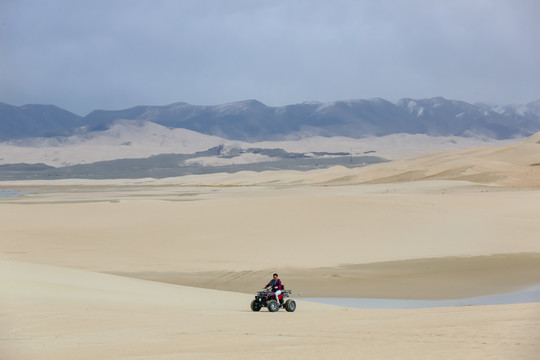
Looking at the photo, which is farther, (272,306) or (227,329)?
(272,306)

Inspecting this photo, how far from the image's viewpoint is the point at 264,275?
2347cm

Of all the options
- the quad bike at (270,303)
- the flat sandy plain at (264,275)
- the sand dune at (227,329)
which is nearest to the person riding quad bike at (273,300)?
the quad bike at (270,303)

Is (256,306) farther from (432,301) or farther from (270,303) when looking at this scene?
(432,301)

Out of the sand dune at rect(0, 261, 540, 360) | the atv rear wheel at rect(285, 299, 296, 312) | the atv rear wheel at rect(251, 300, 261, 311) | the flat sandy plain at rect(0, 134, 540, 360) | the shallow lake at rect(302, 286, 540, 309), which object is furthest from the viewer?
the shallow lake at rect(302, 286, 540, 309)

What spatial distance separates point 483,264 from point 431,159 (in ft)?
263

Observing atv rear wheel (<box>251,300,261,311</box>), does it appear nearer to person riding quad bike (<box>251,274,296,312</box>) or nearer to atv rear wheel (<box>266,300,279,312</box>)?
person riding quad bike (<box>251,274,296,312</box>)

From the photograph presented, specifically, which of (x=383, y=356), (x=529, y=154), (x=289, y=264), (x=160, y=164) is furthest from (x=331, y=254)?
(x=160, y=164)

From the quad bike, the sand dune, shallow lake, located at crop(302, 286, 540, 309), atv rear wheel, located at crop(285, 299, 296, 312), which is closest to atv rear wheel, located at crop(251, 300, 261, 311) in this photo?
the quad bike

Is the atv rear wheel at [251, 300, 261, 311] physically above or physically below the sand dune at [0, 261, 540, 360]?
below

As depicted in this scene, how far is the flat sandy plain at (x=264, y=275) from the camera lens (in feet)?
35.2

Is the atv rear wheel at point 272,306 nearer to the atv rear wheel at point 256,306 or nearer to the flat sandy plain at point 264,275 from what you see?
the atv rear wheel at point 256,306

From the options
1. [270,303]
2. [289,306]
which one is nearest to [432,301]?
[289,306]

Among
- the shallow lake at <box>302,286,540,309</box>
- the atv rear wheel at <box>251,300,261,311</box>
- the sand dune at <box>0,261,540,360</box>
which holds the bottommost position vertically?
the shallow lake at <box>302,286,540,309</box>

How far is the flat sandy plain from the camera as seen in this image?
35.2ft
